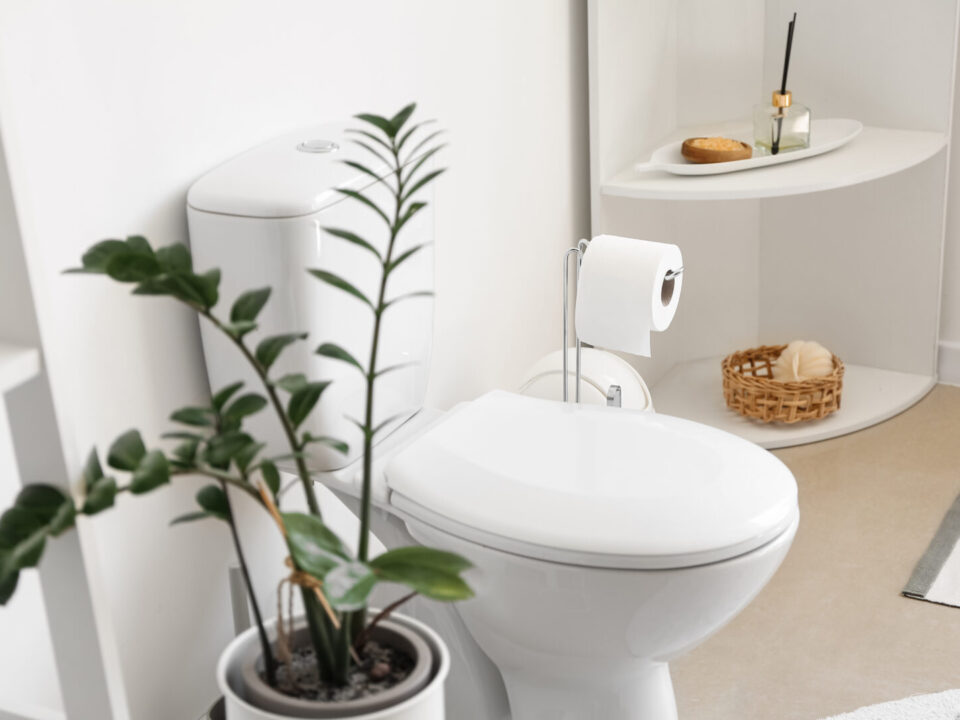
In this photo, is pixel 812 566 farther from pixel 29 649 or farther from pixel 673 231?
pixel 29 649

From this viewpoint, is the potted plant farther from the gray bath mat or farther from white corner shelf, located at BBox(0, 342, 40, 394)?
the gray bath mat

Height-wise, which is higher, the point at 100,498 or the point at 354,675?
the point at 100,498

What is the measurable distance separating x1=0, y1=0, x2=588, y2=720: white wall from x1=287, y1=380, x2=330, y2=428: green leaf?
137 millimetres

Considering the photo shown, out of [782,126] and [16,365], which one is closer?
[16,365]

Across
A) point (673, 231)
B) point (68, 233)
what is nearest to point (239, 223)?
point (68, 233)

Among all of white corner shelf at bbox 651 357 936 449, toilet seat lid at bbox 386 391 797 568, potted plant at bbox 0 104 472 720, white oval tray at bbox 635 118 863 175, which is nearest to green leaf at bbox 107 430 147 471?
potted plant at bbox 0 104 472 720

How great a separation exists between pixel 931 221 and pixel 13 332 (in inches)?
76.3

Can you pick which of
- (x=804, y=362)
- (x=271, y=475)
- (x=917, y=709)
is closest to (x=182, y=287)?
(x=271, y=475)

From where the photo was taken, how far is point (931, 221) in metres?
2.24

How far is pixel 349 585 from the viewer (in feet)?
2.16

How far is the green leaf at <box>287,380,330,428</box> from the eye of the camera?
2.41 feet

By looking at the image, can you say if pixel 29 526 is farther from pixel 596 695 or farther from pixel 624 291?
pixel 624 291

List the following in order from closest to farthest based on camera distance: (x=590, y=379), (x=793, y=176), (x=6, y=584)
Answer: (x=6, y=584) < (x=590, y=379) < (x=793, y=176)

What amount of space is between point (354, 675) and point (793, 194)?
164 cm
